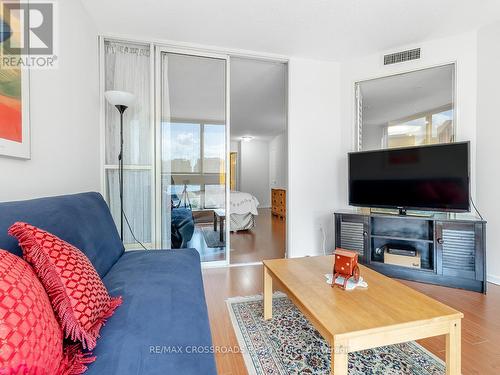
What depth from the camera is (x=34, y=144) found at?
1.52m

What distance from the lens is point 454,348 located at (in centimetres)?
112

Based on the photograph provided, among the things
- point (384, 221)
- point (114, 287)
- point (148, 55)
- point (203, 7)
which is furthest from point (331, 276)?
point (148, 55)

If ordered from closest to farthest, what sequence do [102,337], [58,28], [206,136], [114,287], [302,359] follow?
[102,337], [114,287], [302,359], [58,28], [206,136]

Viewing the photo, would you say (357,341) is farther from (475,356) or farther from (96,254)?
(96,254)

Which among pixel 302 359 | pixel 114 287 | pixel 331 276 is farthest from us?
pixel 331 276

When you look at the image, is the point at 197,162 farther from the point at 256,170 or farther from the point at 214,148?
the point at 256,170

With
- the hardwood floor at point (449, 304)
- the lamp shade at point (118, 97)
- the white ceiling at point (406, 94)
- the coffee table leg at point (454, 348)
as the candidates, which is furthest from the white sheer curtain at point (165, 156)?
the coffee table leg at point (454, 348)

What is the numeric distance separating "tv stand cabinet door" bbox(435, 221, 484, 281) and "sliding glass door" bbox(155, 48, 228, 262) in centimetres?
225

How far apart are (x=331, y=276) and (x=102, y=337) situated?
120 centimetres

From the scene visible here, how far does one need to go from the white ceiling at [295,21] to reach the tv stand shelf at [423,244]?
1918 millimetres

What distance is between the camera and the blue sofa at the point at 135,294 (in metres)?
0.77

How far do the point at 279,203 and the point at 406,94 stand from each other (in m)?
4.52

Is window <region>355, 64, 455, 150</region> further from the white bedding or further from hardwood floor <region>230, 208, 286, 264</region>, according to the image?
the white bedding

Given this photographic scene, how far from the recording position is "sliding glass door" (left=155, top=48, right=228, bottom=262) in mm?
2873
